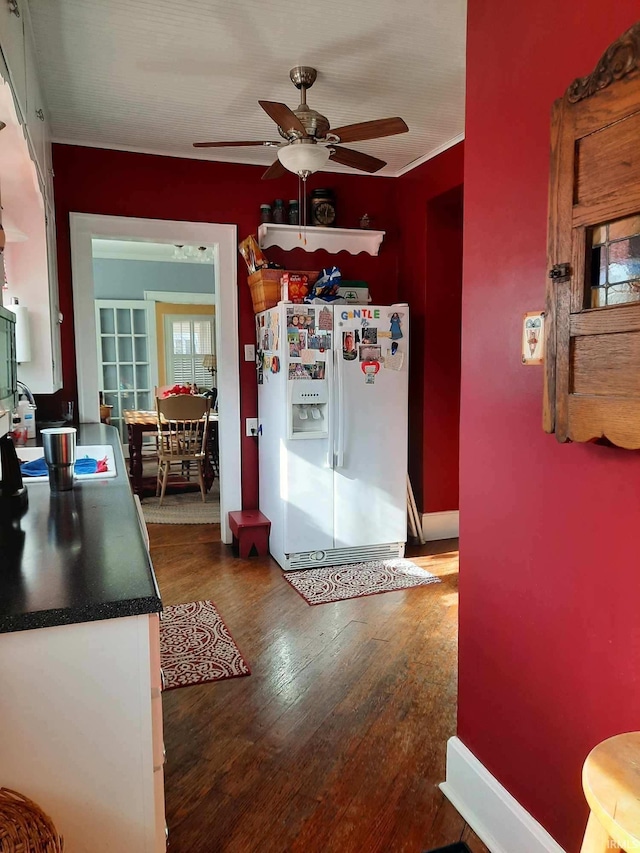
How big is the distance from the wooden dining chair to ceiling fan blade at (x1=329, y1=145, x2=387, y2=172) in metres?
3.00

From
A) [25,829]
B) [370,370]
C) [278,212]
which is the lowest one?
[25,829]

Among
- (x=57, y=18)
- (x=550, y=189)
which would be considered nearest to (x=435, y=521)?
(x=550, y=189)

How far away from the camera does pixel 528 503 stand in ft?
5.01

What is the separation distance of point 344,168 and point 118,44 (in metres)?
2.00

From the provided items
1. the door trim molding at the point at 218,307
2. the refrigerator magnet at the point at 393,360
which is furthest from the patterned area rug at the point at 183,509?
the refrigerator magnet at the point at 393,360

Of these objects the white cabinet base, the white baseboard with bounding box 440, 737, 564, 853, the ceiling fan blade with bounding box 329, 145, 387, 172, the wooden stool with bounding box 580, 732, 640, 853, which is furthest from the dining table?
the wooden stool with bounding box 580, 732, 640, 853

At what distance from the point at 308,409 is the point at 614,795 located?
9.77 feet

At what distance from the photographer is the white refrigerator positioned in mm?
3629

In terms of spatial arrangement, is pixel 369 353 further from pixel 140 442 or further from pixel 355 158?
pixel 140 442

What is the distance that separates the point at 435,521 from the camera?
4.37 meters

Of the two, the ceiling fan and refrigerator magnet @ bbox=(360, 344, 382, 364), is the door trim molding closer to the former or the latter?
refrigerator magnet @ bbox=(360, 344, 382, 364)

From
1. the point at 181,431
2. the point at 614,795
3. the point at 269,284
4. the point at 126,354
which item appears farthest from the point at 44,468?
the point at 126,354

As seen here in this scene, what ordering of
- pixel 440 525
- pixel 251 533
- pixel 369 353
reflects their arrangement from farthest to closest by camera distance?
pixel 440 525 < pixel 251 533 < pixel 369 353

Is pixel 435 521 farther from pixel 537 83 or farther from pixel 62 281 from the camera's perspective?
pixel 537 83
